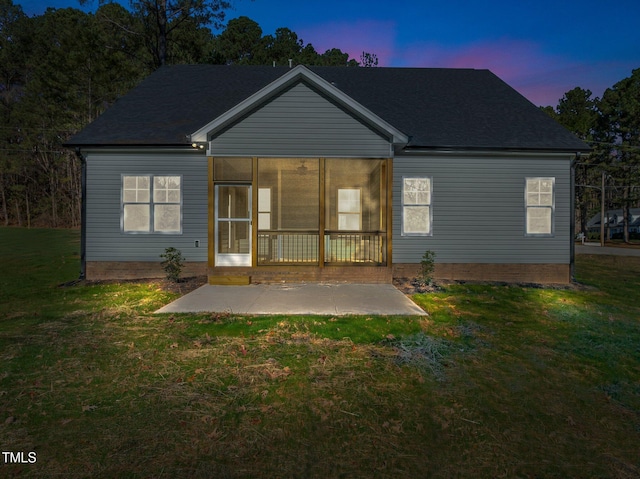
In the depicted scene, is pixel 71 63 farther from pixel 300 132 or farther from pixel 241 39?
pixel 300 132

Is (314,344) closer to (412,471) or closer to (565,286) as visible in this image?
(412,471)

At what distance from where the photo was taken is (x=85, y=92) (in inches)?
1296

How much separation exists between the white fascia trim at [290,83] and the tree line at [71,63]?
11.4 meters

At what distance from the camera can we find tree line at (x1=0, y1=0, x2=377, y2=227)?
22672 mm

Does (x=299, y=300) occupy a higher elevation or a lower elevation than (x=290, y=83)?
lower

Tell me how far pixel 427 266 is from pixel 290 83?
21.5ft

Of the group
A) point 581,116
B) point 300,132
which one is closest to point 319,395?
point 300,132

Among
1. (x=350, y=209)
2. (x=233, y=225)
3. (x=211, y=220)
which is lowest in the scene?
(x=233, y=225)

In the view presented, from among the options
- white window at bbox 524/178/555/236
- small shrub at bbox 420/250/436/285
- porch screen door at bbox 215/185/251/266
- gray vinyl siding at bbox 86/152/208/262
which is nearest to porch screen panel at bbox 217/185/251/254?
porch screen door at bbox 215/185/251/266

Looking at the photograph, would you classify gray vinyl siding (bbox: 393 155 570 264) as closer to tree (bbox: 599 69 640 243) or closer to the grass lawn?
the grass lawn

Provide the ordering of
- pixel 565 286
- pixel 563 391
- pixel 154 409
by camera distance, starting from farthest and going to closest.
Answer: pixel 565 286
pixel 563 391
pixel 154 409

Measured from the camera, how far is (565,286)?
406 inches

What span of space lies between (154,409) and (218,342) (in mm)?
1852

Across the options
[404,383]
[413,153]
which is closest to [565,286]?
[413,153]
